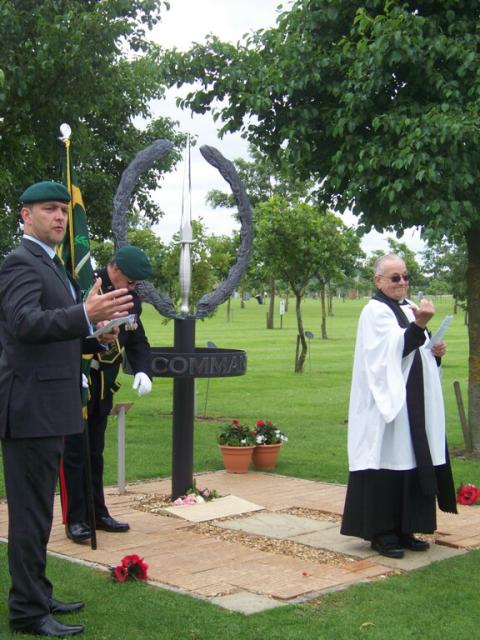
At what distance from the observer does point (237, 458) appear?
31.7ft

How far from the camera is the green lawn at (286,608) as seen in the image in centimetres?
492

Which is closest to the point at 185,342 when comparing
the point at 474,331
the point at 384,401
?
the point at 384,401

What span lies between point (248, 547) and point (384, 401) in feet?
5.03

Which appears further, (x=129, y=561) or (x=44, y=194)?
(x=129, y=561)

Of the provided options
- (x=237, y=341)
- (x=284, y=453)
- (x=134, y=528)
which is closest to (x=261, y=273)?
(x=237, y=341)

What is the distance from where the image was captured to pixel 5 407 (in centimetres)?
459

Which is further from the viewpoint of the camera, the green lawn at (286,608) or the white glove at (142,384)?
the white glove at (142,384)

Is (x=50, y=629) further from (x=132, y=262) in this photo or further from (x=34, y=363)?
(x=132, y=262)

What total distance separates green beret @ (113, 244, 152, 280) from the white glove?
2.60 feet

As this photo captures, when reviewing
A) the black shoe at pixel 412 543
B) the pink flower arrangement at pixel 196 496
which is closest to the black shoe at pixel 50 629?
the black shoe at pixel 412 543

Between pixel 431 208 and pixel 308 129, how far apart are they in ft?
6.44

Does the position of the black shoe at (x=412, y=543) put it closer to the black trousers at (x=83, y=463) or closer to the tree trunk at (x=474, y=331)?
the black trousers at (x=83, y=463)

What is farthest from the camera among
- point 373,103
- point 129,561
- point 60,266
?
point 373,103

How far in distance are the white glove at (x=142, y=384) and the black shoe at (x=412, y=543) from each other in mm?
2222
